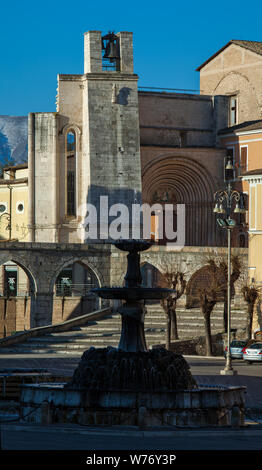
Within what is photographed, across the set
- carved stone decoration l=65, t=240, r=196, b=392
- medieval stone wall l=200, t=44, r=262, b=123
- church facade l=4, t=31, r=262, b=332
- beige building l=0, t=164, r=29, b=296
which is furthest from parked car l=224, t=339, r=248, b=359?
beige building l=0, t=164, r=29, b=296

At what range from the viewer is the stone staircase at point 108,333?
149ft

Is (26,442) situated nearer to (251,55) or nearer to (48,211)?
(48,211)

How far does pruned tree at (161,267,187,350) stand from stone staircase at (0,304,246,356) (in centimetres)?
65

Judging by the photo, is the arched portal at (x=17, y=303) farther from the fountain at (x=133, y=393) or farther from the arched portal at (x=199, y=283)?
the fountain at (x=133, y=393)

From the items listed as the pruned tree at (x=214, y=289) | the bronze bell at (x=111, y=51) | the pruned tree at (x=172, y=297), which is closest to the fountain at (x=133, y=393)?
the pruned tree at (x=172, y=297)

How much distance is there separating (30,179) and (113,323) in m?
12.0

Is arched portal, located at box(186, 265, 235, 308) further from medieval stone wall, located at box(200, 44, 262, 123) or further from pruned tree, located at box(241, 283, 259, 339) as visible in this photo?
medieval stone wall, located at box(200, 44, 262, 123)

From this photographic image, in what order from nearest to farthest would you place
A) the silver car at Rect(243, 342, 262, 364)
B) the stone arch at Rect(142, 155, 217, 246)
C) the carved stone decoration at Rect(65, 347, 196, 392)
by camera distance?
1. the carved stone decoration at Rect(65, 347, 196, 392)
2. the silver car at Rect(243, 342, 262, 364)
3. the stone arch at Rect(142, 155, 217, 246)

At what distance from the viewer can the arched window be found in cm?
5930

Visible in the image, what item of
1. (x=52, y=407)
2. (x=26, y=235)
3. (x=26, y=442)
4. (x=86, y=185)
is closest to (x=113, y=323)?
(x=86, y=185)

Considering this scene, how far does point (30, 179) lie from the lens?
59125 mm

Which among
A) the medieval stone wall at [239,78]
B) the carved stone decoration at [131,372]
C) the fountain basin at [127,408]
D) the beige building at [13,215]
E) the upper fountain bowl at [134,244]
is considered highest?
the medieval stone wall at [239,78]

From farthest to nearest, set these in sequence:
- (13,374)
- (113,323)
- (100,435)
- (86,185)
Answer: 1. (86,185)
2. (113,323)
3. (13,374)
4. (100,435)

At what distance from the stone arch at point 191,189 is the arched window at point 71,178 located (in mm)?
4171
